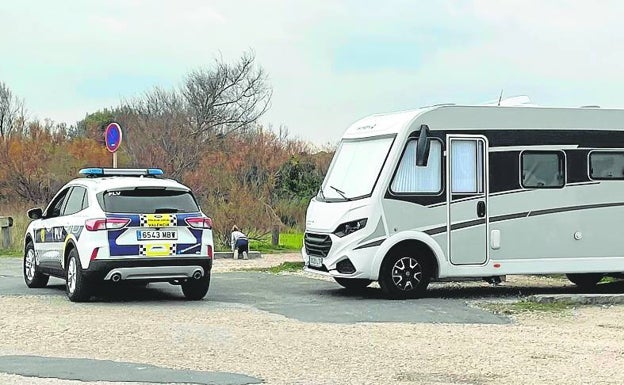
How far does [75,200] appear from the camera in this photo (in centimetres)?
1457

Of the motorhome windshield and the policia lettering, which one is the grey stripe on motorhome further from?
the policia lettering

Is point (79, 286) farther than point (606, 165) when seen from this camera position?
No

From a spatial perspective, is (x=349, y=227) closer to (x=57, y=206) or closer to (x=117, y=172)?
(x=117, y=172)

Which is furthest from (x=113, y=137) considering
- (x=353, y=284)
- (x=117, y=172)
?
(x=353, y=284)

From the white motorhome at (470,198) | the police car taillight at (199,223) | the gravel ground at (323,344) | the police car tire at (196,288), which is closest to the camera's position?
the gravel ground at (323,344)

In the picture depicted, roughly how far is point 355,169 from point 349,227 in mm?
1072

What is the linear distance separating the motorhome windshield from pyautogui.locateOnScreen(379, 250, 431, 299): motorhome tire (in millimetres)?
1057

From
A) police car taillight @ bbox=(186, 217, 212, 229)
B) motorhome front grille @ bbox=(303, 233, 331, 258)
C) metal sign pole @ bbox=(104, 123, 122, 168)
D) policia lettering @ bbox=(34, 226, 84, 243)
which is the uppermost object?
metal sign pole @ bbox=(104, 123, 122, 168)

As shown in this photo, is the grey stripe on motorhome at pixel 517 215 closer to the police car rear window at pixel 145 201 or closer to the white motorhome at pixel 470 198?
the white motorhome at pixel 470 198

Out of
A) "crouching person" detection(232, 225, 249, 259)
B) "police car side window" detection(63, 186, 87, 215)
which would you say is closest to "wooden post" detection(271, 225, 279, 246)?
"crouching person" detection(232, 225, 249, 259)

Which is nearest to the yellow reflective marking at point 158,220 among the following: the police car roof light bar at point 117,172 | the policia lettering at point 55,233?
the policia lettering at point 55,233

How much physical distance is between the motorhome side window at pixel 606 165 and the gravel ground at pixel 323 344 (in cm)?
272

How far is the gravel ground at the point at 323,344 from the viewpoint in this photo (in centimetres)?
888

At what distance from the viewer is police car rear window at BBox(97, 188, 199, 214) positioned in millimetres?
13586
